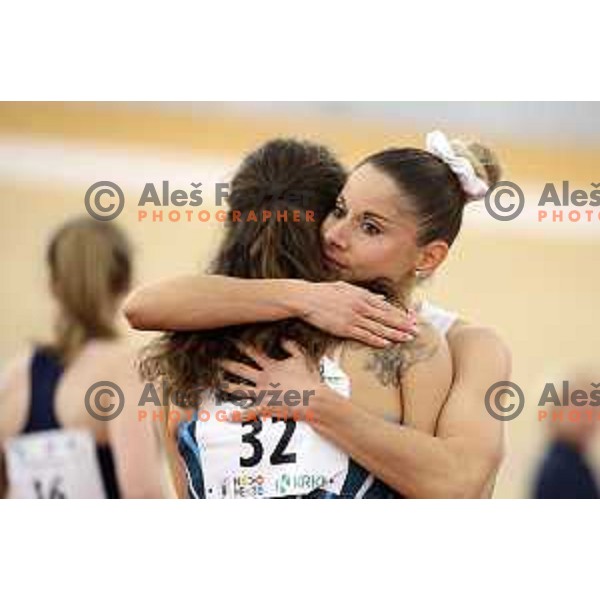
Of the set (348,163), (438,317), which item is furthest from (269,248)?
(438,317)

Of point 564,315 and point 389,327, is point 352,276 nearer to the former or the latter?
A: point 389,327

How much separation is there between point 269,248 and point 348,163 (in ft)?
0.87

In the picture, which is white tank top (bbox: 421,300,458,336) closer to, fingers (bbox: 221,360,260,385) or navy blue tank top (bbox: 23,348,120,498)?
fingers (bbox: 221,360,260,385)

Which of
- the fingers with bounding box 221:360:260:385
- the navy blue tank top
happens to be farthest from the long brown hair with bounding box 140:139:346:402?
the navy blue tank top

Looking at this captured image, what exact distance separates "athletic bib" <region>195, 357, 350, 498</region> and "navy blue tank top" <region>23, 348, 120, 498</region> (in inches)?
10.9

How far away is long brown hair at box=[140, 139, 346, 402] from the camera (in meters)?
3.19

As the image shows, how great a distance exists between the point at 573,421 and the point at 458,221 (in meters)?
0.56

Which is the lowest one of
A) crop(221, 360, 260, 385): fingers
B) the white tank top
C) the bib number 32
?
the bib number 32

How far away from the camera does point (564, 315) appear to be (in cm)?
330

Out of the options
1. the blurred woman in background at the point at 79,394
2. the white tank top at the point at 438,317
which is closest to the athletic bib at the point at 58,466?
the blurred woman in background at the point at 79,394

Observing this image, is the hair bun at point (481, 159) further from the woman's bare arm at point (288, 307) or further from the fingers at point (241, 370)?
the fingers at point (241, 370)

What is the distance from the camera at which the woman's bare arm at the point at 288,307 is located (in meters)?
3.16
